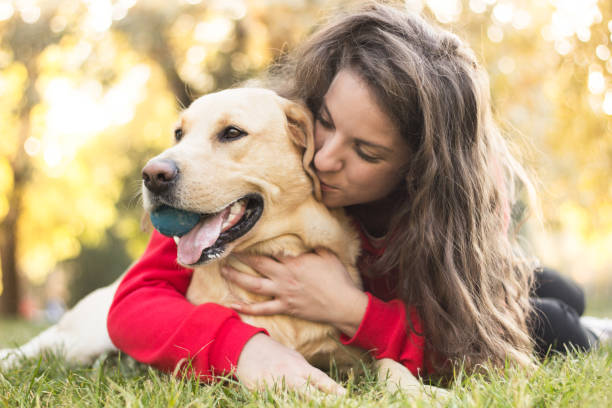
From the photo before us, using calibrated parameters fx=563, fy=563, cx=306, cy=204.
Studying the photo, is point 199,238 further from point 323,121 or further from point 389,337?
point 389,337

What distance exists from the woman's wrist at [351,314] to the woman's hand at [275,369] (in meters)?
0.36

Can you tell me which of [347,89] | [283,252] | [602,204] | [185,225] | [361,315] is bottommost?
[602,204]

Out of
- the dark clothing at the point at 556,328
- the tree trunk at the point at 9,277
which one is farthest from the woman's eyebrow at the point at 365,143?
the tree trunk at the point at 9,277

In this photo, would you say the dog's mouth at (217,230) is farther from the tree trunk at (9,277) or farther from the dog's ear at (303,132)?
the tree trunk at (9,277)

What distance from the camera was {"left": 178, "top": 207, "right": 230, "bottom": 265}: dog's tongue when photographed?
2260mm

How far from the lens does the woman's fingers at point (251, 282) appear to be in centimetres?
246

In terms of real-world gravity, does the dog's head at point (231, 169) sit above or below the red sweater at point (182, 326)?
above

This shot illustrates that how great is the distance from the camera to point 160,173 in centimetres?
218

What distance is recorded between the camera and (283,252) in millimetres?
2604

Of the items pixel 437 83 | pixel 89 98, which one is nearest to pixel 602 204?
pixel 437 83

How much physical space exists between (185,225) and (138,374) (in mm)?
805

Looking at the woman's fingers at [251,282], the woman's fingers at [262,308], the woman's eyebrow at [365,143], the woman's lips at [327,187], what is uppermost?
the woman's eyebrow at [365,143]

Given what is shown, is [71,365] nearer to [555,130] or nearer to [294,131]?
[294,131]

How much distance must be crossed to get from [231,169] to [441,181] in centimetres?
97
